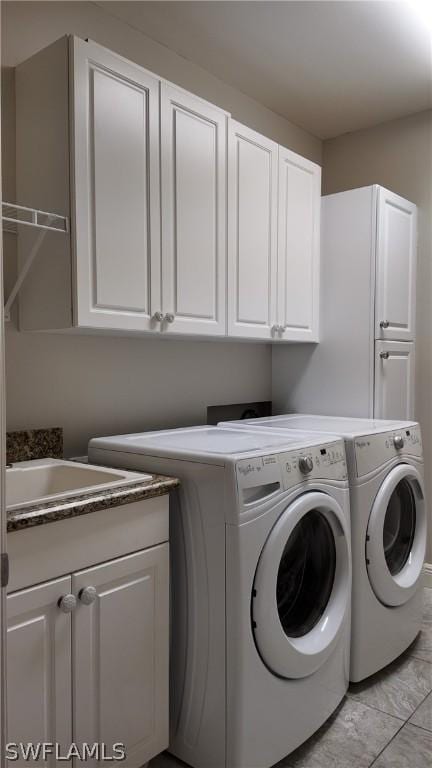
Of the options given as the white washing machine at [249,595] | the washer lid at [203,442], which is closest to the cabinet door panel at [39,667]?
the white washing machine at [249,595]

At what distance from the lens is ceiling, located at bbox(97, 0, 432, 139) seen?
2127 mm

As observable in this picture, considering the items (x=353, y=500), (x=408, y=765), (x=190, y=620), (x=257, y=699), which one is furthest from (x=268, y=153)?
(x=408, y=765)

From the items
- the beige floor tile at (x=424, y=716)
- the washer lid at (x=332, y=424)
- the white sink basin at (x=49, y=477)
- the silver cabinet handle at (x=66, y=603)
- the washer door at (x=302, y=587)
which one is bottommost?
the beige floor tile at (x=424, y=716)

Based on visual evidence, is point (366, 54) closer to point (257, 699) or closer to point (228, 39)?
point (228, 39)

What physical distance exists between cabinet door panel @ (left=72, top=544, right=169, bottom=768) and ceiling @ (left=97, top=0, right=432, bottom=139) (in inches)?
79.0

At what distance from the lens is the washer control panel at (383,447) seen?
2.02 metres

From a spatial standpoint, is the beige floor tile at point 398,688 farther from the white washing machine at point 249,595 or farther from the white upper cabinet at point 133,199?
the white upper cabinet at point 133,199

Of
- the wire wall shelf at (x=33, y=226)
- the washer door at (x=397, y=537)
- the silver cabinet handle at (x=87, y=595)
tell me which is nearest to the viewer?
the silver cabinet handle at (x=87, y=595)

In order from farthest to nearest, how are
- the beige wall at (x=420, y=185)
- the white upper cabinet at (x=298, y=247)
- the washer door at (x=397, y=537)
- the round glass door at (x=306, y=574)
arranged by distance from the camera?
the beige wall at (x=420, y=185) < the white upper cabinet at (x=298, y=247) < the washer door at (x=397, y=537) < the round glass door at (x=306, y=574)

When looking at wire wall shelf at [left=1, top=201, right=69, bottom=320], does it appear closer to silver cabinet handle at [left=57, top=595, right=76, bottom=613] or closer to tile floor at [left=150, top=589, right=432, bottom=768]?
silver cabinet handle at [left=57, top=595, right=76, bottom=613]

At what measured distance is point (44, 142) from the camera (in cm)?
173

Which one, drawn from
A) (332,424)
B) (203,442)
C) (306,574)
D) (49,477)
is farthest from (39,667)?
(332,424)

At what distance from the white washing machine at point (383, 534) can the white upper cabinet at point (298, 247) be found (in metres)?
0.53
